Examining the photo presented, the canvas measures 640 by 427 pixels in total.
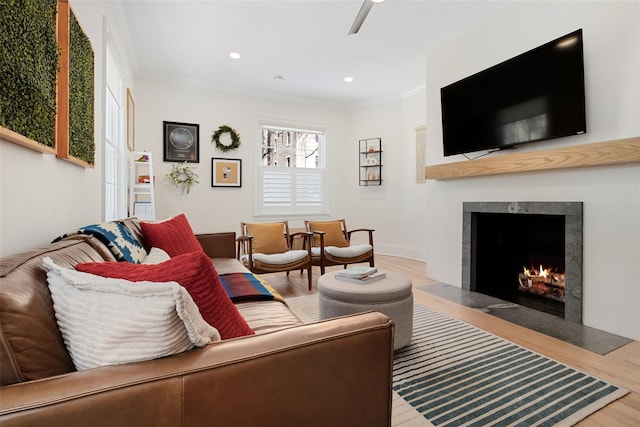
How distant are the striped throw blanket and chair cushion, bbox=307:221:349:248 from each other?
1.99 m

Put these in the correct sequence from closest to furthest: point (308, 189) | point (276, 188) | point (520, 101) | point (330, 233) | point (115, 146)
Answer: point (520, 101) → point (115, 146) → point (330, 233) → point (276, 188) → point (308, 189)

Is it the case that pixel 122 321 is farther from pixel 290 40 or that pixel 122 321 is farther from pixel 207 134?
pixel 207 134

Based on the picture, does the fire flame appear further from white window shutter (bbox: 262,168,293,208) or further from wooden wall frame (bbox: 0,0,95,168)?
wooden wall frame (bbox: 0,0,95,168)

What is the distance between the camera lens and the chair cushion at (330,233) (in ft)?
13.7

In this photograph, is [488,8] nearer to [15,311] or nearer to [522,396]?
[522,396]

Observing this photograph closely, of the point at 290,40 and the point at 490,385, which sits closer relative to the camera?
the point at 490,385

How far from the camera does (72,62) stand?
1.65 m

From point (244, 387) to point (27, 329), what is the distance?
43 centimetres

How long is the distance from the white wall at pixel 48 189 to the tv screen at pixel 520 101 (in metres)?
3.14

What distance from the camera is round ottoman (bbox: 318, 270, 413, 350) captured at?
1.88 meters

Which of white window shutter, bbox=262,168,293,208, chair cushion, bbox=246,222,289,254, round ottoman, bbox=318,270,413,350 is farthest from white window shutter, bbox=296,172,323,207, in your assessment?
round ottoman, bbox=318,270,413,350

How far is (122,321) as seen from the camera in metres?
0.66

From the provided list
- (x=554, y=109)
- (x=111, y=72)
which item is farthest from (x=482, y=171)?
(x=111, y=72)

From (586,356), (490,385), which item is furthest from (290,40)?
(586,356)
